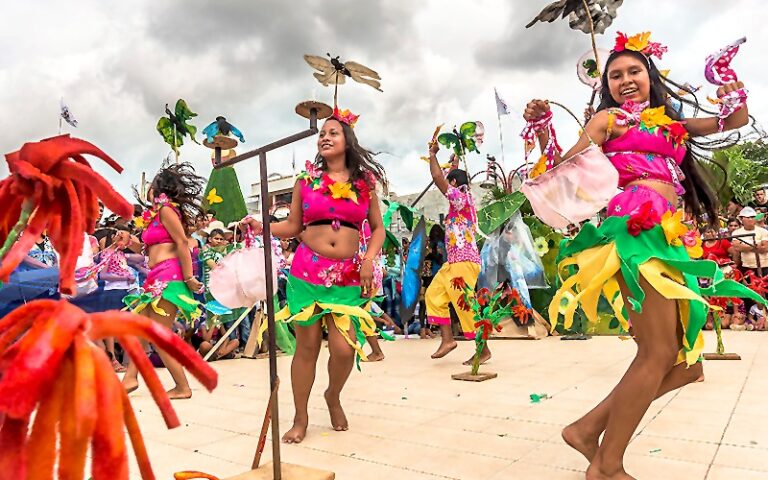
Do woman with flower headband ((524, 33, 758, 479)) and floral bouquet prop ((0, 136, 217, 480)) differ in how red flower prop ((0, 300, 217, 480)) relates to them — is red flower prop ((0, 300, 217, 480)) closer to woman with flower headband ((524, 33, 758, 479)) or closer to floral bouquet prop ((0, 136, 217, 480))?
floral bouquet prop ((0, 136, 217, 480))

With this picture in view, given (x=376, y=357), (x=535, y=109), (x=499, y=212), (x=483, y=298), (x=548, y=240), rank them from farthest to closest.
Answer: (x=548, y=240), (x=499, y=212), (x=376, y=357), (x=483, y=298), (x=535, y=109)

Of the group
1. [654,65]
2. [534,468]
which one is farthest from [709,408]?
[654,65]

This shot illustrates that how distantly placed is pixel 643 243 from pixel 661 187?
0.27 meters

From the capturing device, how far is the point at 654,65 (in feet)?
8.24

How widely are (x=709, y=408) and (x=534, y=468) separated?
1.54 m

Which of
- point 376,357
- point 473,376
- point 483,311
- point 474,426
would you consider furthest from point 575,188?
point 376,357

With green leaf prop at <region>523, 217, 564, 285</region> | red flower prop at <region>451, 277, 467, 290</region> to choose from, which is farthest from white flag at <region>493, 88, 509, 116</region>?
red flower prop at <region>451, 277, 467, 290</region>

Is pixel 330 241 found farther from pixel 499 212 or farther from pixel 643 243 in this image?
pixel 499 212

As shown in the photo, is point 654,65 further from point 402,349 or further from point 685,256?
point 402,349

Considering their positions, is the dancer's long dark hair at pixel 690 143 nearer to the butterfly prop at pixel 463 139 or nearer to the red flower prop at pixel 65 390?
the red flower prop at pixel 65 390

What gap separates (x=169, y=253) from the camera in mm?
4500

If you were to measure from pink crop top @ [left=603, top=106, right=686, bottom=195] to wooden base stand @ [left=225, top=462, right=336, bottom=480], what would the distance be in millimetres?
1573

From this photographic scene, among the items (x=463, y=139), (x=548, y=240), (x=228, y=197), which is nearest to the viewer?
(x=463, y=139)

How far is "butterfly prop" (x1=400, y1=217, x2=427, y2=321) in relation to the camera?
771cm
